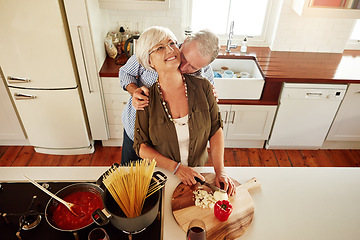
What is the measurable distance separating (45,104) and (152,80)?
1.47m

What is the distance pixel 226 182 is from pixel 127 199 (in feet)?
1.60

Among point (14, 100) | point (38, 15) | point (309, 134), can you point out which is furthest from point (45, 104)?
point (309, 134)

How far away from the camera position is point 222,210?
1139 millimetres

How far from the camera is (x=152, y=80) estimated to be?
1.64 metres

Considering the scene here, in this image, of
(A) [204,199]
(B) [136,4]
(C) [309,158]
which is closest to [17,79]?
(B) [136,4]

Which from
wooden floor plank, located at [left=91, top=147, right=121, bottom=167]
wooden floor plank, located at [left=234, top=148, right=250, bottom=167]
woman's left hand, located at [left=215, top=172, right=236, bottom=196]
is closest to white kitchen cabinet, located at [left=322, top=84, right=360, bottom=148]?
wooden floor plank, located at [left=234, top=148, right=250, bottom=167]

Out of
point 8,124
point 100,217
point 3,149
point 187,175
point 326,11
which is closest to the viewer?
point 100,217

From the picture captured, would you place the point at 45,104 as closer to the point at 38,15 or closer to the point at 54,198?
the point at 38,15

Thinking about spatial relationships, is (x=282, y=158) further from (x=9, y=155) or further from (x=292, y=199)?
(x=9, y=155)

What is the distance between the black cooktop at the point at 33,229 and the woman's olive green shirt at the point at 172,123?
0.41 meters

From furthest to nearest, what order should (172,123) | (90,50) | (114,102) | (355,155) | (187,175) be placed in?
(355,155) < (114,102) < (90,50) < (172,123) < (187,175)

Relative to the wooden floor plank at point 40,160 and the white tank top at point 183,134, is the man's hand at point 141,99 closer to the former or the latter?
the white tank top at point 183,134

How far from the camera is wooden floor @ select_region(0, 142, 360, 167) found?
9.80 feet

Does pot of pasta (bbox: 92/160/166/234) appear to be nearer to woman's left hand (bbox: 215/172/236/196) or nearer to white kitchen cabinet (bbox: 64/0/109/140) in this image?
woman's left hand (bbox: 215/172/236/196)
